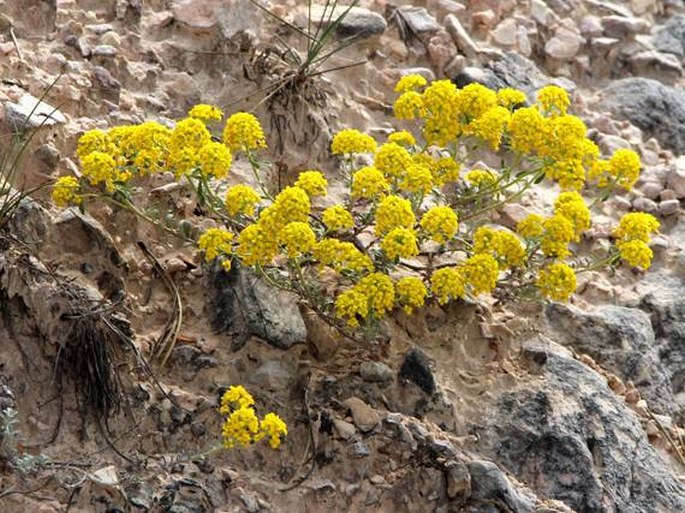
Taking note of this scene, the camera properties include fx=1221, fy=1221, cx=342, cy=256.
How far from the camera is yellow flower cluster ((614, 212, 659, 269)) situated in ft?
17.4

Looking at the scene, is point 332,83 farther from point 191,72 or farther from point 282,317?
point 282,317

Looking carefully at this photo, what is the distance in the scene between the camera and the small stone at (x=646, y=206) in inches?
275

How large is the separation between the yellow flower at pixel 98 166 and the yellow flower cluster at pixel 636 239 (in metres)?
2.23

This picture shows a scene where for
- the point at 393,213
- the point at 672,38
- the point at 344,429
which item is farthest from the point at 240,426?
the point at 672,38

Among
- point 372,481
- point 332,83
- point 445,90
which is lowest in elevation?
point 372,481

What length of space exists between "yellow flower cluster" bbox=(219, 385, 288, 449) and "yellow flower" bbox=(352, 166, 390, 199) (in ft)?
3.12

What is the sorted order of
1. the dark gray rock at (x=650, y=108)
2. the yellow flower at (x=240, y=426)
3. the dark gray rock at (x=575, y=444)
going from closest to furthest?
the yellow flower at (x=240, y=426) < the dark gray rock at (x=575, y=444) < the dark gray rock at (x=650, y=108)

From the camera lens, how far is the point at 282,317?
5.25 metres

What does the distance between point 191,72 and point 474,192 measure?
66.3 inches

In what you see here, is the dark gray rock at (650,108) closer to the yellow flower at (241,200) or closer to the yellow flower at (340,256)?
the yellow flower at (340,256)

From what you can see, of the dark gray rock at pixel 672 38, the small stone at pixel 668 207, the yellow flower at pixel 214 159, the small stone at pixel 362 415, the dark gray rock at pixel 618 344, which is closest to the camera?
the yellow flower at pixel 214 159

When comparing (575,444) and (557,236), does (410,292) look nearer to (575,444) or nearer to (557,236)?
(557,236)

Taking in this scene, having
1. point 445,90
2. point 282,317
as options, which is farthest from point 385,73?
point 282,317

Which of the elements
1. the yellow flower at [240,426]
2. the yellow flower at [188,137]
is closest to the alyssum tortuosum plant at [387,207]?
the yellow flower at [188,137]
